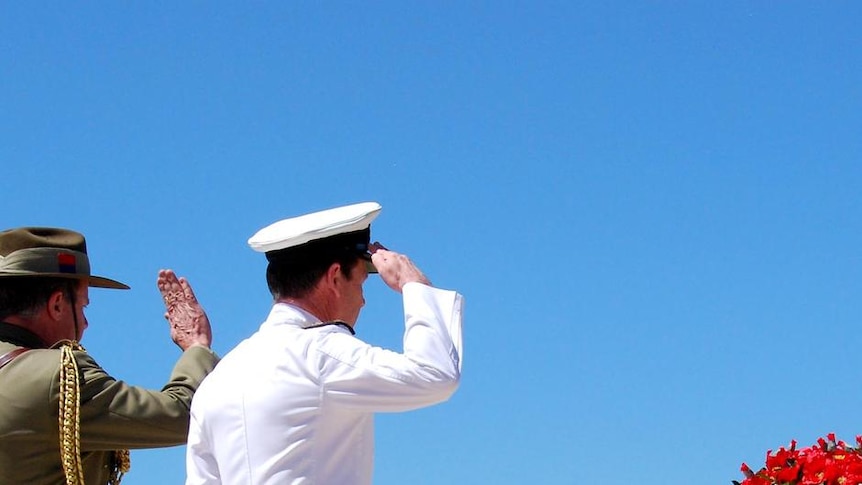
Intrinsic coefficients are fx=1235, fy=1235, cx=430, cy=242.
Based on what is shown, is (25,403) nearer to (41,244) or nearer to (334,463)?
(41,244)

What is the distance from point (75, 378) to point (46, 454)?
1.16ft

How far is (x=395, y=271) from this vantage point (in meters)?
4.54

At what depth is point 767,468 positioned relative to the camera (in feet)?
22.0

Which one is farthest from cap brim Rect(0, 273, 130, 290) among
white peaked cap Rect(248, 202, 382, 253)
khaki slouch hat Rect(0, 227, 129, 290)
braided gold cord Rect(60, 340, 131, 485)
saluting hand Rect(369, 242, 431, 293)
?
saluting hand Rect(369, 242, 431, 293)

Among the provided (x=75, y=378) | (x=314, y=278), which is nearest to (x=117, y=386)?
(x=75, y=378)

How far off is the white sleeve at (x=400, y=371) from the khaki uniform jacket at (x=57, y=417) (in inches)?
57.8

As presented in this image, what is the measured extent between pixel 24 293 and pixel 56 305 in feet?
0.50

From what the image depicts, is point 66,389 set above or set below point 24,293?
below

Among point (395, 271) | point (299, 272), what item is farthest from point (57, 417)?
point (395, 271)

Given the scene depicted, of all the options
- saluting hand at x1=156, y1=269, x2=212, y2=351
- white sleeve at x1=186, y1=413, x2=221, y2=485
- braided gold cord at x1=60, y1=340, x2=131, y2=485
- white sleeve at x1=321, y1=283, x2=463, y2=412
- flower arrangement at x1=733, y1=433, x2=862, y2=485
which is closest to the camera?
white sleeve at x1=321, y1=283, x2=463, y2=412

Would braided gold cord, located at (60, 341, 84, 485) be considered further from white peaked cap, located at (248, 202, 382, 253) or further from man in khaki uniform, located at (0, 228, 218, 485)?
white peaked cap, located at (248, 202, 382, 253)

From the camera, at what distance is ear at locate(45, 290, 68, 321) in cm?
568

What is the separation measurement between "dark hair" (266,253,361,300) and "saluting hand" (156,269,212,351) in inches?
53.7

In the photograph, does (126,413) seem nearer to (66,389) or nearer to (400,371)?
(66,389)
